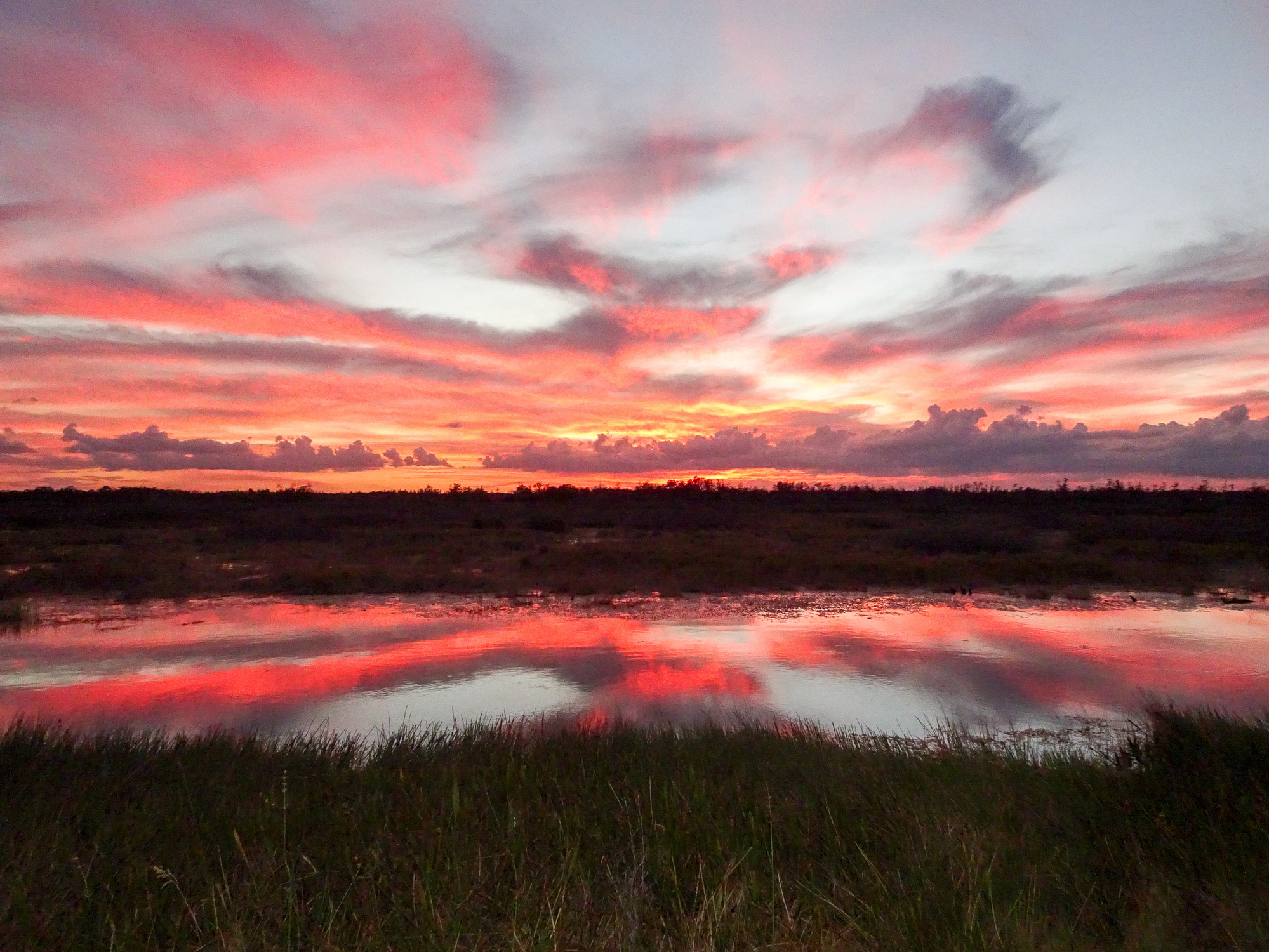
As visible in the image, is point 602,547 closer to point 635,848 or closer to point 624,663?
point 624,663

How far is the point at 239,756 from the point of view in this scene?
729 centimetres

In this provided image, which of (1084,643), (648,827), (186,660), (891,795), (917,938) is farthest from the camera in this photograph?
(1084,643)

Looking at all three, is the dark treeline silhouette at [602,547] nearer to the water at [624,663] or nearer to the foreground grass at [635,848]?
the water at [624,663]

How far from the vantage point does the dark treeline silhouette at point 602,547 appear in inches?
882

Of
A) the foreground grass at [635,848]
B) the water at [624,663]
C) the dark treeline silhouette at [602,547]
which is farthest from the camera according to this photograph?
the dark treeline silhouette at [602,547]

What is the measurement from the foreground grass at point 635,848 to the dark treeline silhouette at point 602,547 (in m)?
14.7

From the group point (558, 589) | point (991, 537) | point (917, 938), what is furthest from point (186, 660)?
point (991, 537)

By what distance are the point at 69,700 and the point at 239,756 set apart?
502 centimetres

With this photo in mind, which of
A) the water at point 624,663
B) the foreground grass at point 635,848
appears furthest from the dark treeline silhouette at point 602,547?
the foreground grass at point 635,848

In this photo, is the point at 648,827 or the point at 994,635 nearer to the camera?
the point at 648,827

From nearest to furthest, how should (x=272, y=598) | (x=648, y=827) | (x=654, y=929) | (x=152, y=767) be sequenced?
(x=654, y=929), (x=648, y=827), (x=152, y=767), (x=272, y=598)

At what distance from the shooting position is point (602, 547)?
3059 cm

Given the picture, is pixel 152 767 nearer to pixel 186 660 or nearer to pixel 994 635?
pixel 186 660

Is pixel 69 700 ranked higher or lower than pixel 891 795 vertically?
lower
